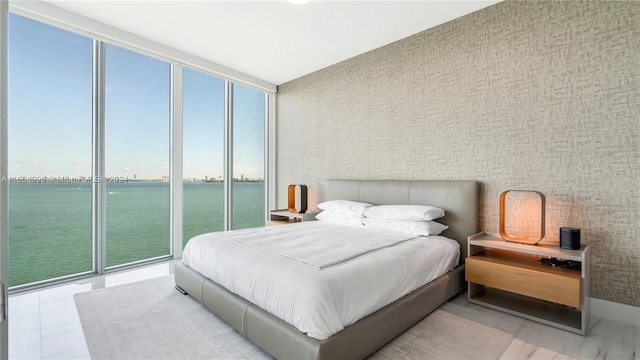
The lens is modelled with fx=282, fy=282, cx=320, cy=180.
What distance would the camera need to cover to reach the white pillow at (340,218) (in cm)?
323

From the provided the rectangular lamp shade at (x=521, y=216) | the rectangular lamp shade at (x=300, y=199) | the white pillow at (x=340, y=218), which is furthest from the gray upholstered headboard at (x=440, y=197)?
the rectangular lamp shade at (x=300, y=199)

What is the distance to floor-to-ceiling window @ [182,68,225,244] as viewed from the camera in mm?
4207

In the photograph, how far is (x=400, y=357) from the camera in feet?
5.63

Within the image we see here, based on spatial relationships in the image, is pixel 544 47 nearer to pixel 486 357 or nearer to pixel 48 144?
pixel 486 357

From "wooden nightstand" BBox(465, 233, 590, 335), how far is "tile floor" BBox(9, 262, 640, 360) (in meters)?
0.10

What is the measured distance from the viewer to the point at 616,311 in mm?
2158

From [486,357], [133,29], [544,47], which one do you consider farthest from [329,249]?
[133,29]

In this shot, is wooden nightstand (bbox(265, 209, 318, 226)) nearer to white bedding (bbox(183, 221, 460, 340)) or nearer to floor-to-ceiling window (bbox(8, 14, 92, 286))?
white bedding (bbox(183, 221, 460, 340))

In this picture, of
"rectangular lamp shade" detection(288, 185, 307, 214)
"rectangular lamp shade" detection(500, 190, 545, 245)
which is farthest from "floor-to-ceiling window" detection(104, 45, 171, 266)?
"rectangular lamp shade" detection(500, 190, 545, 245)

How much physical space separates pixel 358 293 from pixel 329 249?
20.6 inches

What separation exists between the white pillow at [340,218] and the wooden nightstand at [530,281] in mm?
1178

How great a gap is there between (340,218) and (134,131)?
3.39 meters

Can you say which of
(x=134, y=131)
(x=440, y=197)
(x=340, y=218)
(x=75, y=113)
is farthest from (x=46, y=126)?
(x=440, y=197)

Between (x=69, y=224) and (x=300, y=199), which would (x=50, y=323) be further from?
(x=69, y=224)
